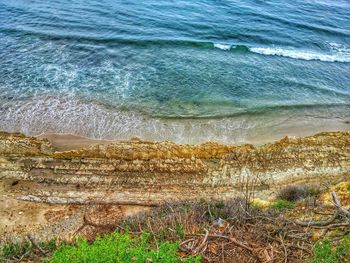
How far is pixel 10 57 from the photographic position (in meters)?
18.0

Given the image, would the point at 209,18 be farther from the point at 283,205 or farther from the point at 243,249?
the point at 243,249

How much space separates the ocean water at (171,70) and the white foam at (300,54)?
8cm

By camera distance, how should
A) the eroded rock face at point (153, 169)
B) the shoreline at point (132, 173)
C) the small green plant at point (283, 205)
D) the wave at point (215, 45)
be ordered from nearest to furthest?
A: the small green plant at point (283, 205) → the shoreline at point (132, 173) → the eroded rock face at point (153, 169) → the wave at point (215, 45)

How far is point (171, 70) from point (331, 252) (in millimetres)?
13737

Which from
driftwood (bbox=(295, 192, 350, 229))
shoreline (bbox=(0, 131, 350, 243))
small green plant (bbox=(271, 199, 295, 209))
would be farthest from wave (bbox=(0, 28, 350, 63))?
driftwood (bbox=(295, 192, 350, 229))

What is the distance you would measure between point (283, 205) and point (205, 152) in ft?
11.9

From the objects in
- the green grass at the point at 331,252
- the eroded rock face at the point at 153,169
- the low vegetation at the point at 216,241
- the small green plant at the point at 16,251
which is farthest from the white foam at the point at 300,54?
the small green plant at the point at 16,251

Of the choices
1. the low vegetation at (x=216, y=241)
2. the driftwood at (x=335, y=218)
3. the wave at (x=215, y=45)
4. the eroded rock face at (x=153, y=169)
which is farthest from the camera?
the wave at (x=215, y=45)

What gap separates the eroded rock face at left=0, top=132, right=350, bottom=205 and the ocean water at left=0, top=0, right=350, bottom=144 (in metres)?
1.84

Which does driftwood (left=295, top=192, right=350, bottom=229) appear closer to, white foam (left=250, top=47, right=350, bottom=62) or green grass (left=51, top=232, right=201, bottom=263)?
green grass (left=51, top=232, right=201, bottom=263)

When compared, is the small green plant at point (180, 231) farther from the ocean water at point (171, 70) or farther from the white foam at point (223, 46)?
the white foam at point (223, 46)

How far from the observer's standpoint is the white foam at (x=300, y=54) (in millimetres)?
21609

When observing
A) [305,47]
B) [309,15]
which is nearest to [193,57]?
[305,47]

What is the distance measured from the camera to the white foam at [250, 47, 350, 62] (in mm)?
21609
